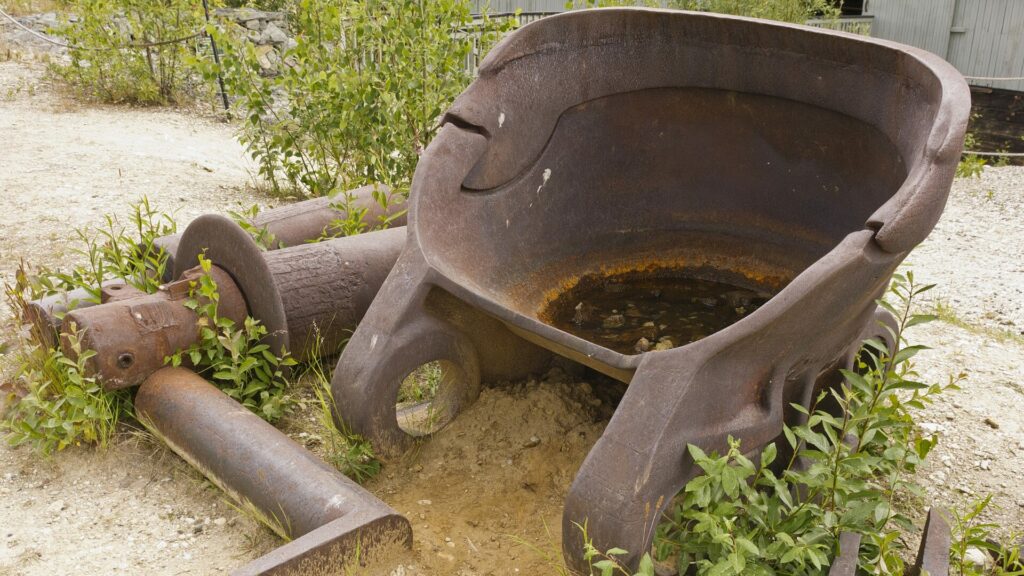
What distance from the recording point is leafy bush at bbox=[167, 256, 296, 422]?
288 centimetres

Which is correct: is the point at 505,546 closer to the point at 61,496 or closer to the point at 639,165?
the point at 61,496

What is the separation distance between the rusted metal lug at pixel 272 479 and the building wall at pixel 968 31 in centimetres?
1024

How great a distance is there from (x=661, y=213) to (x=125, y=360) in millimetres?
2172

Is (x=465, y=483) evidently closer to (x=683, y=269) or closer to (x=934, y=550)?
(x=934, y=550)

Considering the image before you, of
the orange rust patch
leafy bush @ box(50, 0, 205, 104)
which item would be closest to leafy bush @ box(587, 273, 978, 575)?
the orange rust patch

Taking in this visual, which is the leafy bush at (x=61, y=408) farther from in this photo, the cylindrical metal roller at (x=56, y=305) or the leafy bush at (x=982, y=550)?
the leafy bush at (x=982, y=550)

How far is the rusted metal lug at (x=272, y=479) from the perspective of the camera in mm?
2070

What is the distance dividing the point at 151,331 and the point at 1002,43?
10721 millimetres

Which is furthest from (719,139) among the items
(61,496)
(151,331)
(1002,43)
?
(1002,43)

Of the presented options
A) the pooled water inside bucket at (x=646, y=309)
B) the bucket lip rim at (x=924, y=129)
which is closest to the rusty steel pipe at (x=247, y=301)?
the bucket lip rim at (x=924, y=129)

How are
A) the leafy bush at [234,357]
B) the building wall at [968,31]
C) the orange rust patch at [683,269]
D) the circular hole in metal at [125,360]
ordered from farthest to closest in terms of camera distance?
the building wall at [968,31]
the orange rust patch at [683,269]
the leafy bush at [234,357]
the circular hole in metal at [125,360]

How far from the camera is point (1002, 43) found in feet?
33.6

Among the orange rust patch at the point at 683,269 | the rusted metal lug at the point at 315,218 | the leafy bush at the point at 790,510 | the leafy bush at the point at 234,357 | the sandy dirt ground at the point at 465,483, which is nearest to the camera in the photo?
the leafy bush at the point at 790,510

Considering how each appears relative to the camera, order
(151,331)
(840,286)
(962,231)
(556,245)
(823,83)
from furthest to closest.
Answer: (962,231) → (556,245) → (823,83) → (151,331) → (840,286)
